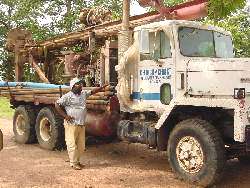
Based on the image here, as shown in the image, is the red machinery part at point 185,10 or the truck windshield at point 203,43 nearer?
the truck windshield at point 203,43

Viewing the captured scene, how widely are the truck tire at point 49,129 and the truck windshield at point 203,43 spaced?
378 cm

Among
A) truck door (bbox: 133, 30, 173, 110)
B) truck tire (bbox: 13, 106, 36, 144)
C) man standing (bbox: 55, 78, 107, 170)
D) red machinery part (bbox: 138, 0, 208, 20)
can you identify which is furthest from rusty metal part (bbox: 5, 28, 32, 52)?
truck door (bbox: 133, 30, 173, 110)

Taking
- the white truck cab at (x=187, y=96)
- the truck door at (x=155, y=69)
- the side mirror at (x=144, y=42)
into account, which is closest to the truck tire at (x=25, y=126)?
the white truck cab at (x=187, y=96)

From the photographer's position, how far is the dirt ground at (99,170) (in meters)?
7.11

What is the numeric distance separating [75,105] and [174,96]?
2.01 metres

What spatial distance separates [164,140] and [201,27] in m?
2.23

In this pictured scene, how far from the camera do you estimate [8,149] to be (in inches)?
411

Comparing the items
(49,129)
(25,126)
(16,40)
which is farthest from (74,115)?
(16,40)

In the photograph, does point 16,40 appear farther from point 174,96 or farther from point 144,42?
point 174,96

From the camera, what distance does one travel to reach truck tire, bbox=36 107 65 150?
396 inches

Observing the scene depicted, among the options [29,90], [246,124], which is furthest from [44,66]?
[246,124]

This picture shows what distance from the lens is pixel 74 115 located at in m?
8.44

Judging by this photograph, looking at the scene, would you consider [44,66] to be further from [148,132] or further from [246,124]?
[246,124]

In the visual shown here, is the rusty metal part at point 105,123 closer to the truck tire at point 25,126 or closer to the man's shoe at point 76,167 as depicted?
the man's shoe at point 76,167
